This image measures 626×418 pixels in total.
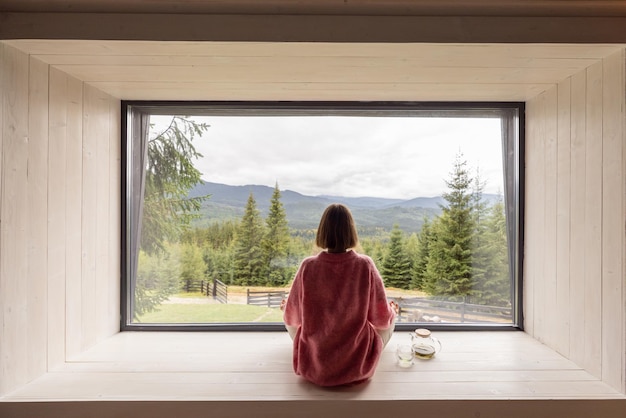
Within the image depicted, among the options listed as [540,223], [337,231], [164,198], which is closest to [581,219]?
[540,223]

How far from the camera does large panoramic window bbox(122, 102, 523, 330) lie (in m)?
2.03

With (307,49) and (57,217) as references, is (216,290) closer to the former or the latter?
(57,217)

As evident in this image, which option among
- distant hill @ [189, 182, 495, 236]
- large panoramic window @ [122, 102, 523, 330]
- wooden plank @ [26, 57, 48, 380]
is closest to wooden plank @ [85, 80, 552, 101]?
large panoramic window @ [122, 102, 523, 330]

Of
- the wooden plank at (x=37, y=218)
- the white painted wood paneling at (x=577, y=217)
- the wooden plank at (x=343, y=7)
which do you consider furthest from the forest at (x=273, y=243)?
the wooden plank at (x=343, y=7)

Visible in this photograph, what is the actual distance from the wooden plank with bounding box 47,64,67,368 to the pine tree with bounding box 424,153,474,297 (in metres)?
2.00

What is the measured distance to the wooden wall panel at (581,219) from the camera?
1331 mm

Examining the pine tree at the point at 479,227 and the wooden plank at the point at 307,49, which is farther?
the pine tree at the point at 479,227

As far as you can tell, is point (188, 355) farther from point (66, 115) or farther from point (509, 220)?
point (509, 220)

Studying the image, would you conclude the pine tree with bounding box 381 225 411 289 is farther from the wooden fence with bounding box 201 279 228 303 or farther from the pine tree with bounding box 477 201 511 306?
the wooden fence with bounding box 201 279 228 303

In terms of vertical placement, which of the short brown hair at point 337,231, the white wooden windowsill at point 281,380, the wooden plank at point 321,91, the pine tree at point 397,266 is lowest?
the white wooden windowsill at point 281,380

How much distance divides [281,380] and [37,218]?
4.22 feet

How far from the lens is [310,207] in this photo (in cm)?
206

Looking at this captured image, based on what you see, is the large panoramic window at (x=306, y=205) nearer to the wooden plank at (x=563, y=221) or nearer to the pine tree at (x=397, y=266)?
the pine tree at (x=397, y=266)

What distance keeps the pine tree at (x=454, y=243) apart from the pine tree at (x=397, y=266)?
0.14m
